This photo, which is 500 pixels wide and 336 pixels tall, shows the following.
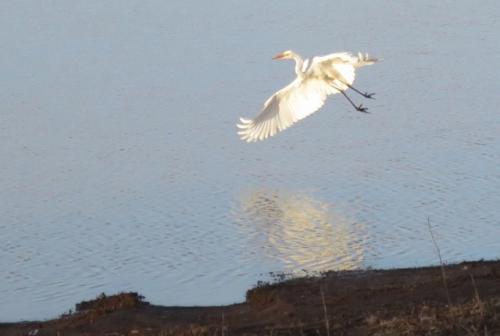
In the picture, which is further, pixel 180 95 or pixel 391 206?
pixel 180 95

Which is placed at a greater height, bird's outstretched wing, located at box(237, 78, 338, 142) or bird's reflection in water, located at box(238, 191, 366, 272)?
bird's outstretched wing, located at box(237, 78, 338, 142)

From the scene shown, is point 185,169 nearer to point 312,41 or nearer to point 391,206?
point 391,206

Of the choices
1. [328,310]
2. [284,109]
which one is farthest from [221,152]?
[328,310]

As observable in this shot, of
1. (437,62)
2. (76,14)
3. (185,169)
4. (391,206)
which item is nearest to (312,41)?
(437,62)

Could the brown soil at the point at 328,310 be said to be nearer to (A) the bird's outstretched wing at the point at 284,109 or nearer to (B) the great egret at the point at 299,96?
(B) the great egret at the point at 299,96

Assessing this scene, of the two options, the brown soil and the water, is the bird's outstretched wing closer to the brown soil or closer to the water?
the water

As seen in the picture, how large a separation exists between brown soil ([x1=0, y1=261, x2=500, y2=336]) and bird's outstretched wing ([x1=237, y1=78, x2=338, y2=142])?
3579 millimetres

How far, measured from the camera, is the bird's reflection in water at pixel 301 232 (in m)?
11.4

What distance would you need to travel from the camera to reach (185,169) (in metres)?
14.8

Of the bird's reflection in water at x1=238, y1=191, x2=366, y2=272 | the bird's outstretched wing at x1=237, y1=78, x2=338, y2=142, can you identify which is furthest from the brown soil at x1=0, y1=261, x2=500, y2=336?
the bird's outstretched wing at x1=237, y1=78, x2=338, y2=142

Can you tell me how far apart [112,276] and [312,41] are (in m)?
10.4

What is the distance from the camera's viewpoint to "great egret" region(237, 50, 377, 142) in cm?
1291

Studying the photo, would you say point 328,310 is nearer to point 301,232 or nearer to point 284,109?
point 301,232

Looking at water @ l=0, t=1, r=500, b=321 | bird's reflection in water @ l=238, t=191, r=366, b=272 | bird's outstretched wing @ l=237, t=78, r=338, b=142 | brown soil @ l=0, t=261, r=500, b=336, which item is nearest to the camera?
brown soil @ l=0, t=261, r=500, b=336
